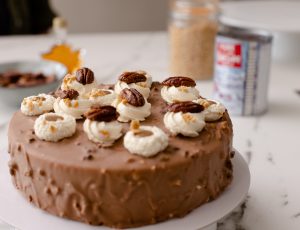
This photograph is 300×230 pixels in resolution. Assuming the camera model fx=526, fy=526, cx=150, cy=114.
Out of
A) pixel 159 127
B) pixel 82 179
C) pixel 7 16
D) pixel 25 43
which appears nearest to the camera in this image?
pixel 82 179

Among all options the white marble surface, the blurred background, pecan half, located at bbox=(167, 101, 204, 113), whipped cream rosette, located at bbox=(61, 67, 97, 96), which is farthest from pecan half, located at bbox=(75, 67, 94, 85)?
the blurred background

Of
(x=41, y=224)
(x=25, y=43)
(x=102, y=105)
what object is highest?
(x=102, y=105)

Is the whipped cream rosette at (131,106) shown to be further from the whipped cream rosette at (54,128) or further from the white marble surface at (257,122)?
the white marble surface at (257,122)

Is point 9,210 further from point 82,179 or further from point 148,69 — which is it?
point 148,69

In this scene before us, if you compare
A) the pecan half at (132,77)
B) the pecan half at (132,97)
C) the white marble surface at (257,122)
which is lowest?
the white marble surface at (257,122)

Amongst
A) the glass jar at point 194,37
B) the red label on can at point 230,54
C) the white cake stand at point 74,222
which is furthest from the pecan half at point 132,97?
the glass jar at point 194,37

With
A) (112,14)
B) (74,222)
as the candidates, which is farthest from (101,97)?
(112,14)

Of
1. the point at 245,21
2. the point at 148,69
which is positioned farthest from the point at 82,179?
the point at 245,21

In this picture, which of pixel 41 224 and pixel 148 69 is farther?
pixel 148 69
